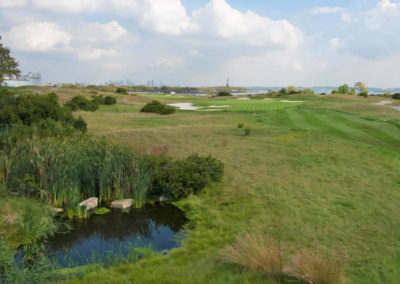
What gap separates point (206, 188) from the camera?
10359 millimetres

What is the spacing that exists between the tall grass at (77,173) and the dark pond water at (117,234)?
0.63 metres

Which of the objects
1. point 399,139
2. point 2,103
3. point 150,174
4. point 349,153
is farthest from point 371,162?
point 2,103

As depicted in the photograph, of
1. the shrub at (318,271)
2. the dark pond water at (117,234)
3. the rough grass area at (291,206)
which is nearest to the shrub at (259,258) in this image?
the rough grass area at (291,206)

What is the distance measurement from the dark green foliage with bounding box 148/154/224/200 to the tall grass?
51 cm

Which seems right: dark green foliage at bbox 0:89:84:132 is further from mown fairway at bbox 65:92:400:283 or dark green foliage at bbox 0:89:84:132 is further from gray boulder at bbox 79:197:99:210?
gray boulder at bbox 79:197:99:210

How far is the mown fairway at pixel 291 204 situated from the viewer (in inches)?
213

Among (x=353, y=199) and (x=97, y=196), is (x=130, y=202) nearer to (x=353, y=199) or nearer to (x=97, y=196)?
(x=97, y=196)

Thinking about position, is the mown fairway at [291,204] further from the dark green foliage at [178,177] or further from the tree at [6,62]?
the tree at [6,62]

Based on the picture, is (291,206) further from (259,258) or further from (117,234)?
(117,234)

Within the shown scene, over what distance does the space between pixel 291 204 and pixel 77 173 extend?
614 centimetres

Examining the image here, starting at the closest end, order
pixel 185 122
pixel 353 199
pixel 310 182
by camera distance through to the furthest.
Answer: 1. pixel 353 199
2. pixel 310 182
3. pixel 185 122

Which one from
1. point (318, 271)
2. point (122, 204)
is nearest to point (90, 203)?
point (122, 204)

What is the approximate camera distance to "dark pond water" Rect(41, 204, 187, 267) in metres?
6.93

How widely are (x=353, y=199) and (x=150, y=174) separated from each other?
6.06 metres
